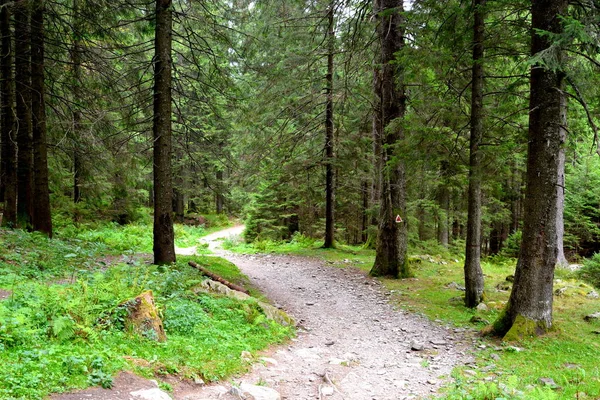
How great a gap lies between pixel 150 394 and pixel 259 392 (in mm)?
1271

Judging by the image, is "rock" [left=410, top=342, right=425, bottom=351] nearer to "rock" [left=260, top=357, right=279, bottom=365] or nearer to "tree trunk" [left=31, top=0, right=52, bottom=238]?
"rock" [left=260, top=357, right=279, bottom=365]

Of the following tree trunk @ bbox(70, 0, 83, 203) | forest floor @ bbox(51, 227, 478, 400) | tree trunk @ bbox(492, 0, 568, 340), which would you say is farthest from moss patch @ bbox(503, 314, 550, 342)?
tree trunk @ bbox(70, 0, 83, 203)

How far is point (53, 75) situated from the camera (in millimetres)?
12258

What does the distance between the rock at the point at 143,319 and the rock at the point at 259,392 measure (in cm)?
134

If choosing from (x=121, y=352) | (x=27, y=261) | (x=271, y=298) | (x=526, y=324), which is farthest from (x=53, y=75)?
(x=526, y=324)

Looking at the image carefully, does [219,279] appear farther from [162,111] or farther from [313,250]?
[313,250]

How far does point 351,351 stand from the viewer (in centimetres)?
633

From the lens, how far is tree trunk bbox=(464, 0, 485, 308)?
7.73 meters

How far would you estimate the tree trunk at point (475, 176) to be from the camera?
773 centimetres

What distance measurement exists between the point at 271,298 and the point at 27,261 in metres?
5.19

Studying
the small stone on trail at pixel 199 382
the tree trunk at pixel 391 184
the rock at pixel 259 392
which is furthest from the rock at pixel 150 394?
the tree trunk at pixel 391 184

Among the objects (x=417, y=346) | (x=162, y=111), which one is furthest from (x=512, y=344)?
(x=162, y=111)

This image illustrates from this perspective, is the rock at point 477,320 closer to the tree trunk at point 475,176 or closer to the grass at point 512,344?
the grass at point 512,344

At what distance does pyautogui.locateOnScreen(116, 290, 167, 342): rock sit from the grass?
364 centimetres
